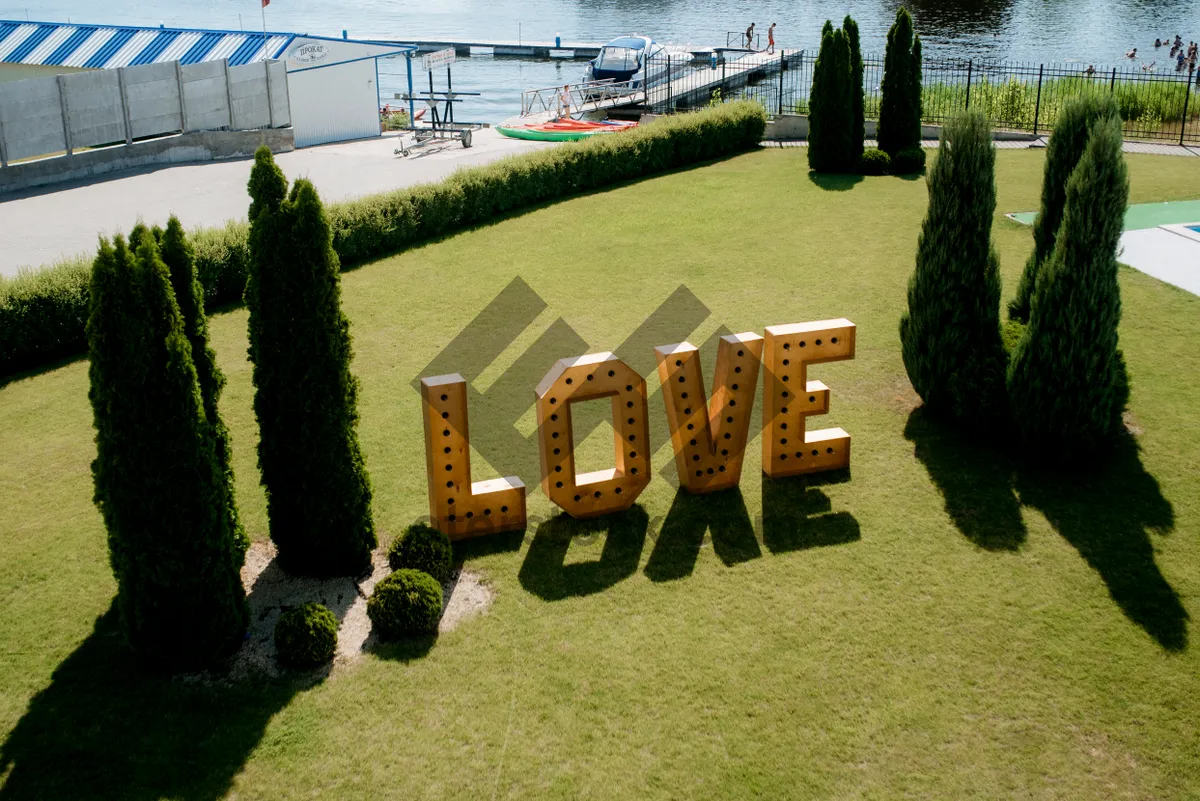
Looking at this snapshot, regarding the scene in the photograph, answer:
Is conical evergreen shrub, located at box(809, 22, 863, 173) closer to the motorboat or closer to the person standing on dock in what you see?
the person standing on dock

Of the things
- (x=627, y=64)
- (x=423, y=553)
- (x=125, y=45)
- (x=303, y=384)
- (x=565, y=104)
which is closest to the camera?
(x=303, y=384)

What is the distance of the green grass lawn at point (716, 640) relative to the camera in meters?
6.84

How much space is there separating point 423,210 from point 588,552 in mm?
11945

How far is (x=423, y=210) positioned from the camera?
1969 cm

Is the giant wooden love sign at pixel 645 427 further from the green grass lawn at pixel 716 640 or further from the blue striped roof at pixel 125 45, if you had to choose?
the blue striped roof at pixel 125 45

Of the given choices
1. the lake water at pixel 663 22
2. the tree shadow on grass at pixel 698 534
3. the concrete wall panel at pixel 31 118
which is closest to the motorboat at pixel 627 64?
the lake water at pixel 663 22

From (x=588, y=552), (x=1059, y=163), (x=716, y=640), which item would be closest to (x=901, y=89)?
(x=1059, y=163)

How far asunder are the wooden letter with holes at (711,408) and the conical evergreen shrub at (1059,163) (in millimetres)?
3813

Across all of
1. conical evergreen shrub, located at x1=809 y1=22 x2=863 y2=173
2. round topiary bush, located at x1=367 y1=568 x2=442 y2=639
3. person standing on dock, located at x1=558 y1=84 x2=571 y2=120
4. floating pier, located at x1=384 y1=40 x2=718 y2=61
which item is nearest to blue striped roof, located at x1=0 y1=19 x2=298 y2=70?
person standing on dock, located at x1=558 y1=84 x2=571 y2=120

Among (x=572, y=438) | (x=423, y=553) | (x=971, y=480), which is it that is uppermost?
(x=572, y=438)

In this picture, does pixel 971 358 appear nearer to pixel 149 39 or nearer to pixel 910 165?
pixel 910 165

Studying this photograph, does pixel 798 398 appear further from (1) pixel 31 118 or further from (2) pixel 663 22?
(2) pixel 663 22

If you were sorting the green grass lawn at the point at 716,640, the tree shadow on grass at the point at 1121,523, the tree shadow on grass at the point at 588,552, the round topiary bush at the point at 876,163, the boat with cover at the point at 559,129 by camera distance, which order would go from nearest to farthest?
the green grass lawn at the point at 716,640
the tree shadow on grass at the point at 1121,523
the tree shadow on grass at the point at 588,552
the round topiary bush at the point at 876,163
the boat with cover at the point at 559,129

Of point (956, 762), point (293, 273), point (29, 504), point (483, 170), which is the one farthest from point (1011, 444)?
point (483, 170)
